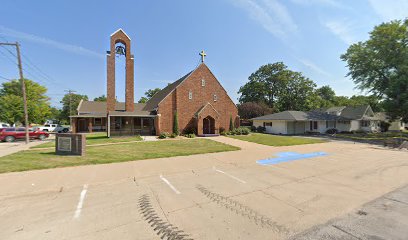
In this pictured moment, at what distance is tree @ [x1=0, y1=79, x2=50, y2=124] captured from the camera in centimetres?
3331

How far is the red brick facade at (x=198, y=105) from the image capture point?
26.5 metres

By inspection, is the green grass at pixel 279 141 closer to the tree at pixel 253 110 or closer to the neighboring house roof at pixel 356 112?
the tree at pixel 253 110

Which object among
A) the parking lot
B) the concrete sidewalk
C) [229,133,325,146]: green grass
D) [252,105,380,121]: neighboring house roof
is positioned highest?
[252,105,380,121]: neighboring house roof

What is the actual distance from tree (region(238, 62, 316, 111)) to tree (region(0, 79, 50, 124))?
2039 inches

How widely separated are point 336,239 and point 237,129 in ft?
83.1

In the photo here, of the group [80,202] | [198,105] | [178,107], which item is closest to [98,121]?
[178,107]

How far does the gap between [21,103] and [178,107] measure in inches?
1197

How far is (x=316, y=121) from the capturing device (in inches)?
1459

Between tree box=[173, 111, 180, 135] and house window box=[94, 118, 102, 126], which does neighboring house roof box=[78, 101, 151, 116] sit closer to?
house window box=[94, 118, 102, 126]

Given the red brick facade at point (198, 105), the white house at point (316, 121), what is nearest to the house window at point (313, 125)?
the white house at point (316, 121)

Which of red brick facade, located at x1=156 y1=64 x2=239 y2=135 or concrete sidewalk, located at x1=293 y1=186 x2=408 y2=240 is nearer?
concrete sidewalk, located at x1=293 y1=186 x2=408 y2=240

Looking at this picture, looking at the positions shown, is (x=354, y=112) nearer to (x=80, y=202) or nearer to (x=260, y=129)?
(x=260, y=129)

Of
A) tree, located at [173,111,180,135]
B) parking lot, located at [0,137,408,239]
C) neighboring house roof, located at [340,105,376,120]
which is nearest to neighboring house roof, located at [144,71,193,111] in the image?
tree, located at [173,111,180,135]

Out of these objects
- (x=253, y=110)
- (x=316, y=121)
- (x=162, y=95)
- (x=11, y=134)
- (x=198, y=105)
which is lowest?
(x=11, y=134)
